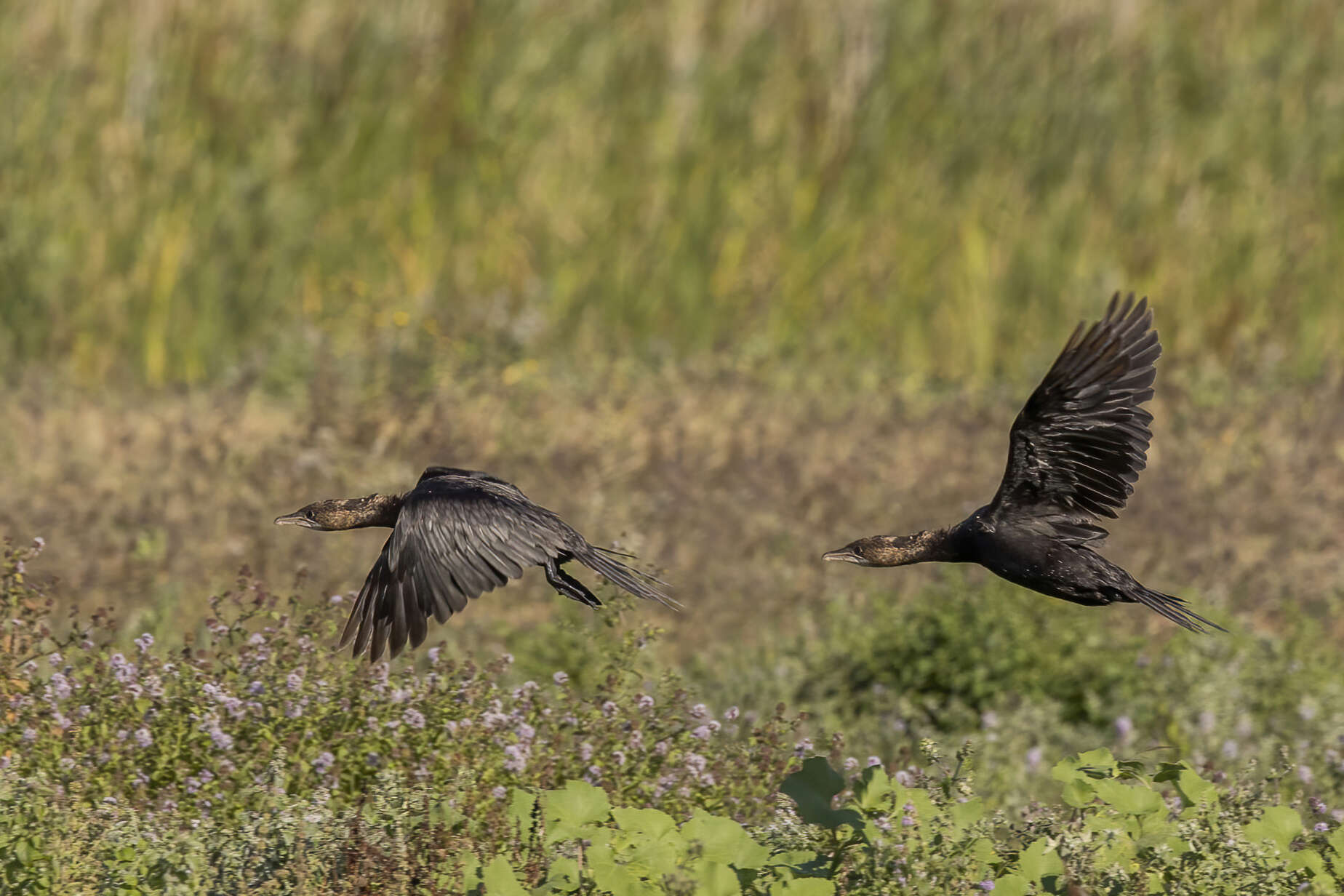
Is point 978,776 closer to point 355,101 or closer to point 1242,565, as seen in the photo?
point 1242,565

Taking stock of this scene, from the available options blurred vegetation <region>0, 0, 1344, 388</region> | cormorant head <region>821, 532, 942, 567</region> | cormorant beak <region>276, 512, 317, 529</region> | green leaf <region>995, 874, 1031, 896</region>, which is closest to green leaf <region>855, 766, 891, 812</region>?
green leaf <region>995, 874, 1031, 896</region>

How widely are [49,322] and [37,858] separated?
6.37 m

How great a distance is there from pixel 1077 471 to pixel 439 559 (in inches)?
66.4

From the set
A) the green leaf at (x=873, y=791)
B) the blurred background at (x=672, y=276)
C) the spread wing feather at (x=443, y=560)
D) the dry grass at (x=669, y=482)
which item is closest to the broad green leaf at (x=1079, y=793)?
the green leaf at (x=873, y=791)

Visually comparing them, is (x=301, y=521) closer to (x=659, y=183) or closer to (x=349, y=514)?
(x=349, y=514)

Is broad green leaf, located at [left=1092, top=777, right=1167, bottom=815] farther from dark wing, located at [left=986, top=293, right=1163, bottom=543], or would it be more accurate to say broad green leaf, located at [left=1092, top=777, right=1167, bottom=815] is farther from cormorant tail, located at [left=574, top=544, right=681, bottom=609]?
cormorant tail, located at [left=574, top=544, right=681, bottom=609]

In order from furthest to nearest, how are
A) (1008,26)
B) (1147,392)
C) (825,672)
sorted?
1. (1008,26)
2. (825,672)
3. (1147,392)

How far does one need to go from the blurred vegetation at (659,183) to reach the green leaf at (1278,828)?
5965 millimetres

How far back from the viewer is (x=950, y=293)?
35.4ft

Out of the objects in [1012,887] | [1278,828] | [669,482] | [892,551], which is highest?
[669,482]

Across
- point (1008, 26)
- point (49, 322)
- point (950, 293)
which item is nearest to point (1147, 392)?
point (950, 293)

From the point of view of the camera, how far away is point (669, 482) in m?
8.35

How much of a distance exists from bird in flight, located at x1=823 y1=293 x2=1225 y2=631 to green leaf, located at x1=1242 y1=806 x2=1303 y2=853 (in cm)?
92

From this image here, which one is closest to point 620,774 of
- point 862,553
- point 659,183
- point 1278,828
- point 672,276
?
point 862,553
